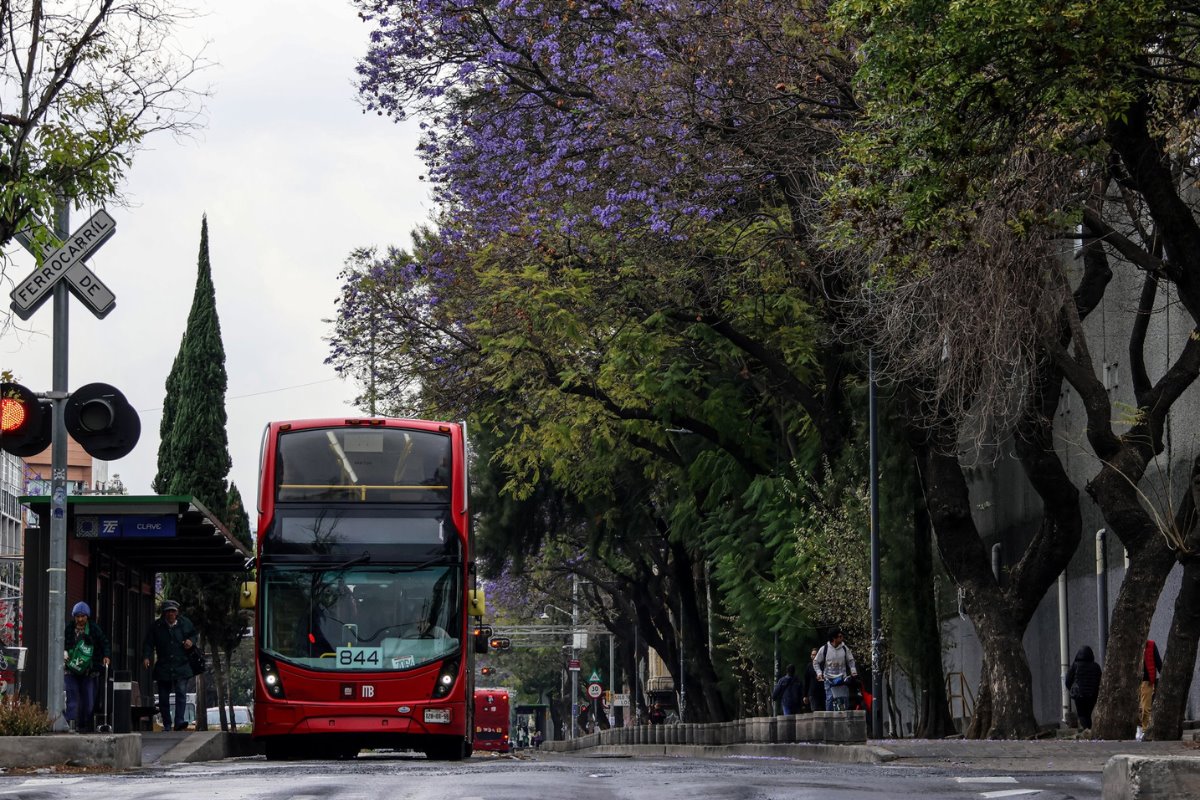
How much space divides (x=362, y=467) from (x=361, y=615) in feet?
5.30

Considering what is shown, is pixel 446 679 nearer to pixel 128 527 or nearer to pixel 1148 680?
pixel 128 527

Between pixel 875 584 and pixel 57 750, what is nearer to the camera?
pixel 57 750

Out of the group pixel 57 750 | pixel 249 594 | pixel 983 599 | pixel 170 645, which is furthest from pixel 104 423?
pixel 983 599

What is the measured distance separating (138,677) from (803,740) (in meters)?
11.4

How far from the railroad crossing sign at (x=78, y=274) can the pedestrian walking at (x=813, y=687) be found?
18.1 metres

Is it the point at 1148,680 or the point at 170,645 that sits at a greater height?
the point at 170,645

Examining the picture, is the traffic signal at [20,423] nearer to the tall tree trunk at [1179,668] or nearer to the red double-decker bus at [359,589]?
the red double-decker bus at [359,589]

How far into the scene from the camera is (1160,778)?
934 cm

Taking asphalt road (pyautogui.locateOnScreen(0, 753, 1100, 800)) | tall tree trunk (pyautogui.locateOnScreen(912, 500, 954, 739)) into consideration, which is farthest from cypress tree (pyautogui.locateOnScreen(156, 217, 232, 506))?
asphalt road (pyautogui.locateOnScreen(0, 753, 1100, 800))

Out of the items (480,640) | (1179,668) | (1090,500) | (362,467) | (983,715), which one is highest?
(1090,500)

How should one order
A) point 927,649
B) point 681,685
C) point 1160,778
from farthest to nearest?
point 681,685
point 927,649
point 1160,778

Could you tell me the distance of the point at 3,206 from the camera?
16.8 m

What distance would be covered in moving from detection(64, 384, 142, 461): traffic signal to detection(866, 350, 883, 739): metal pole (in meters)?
17.6

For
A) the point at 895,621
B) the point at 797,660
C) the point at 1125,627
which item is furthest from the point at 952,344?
the point at 797,660
